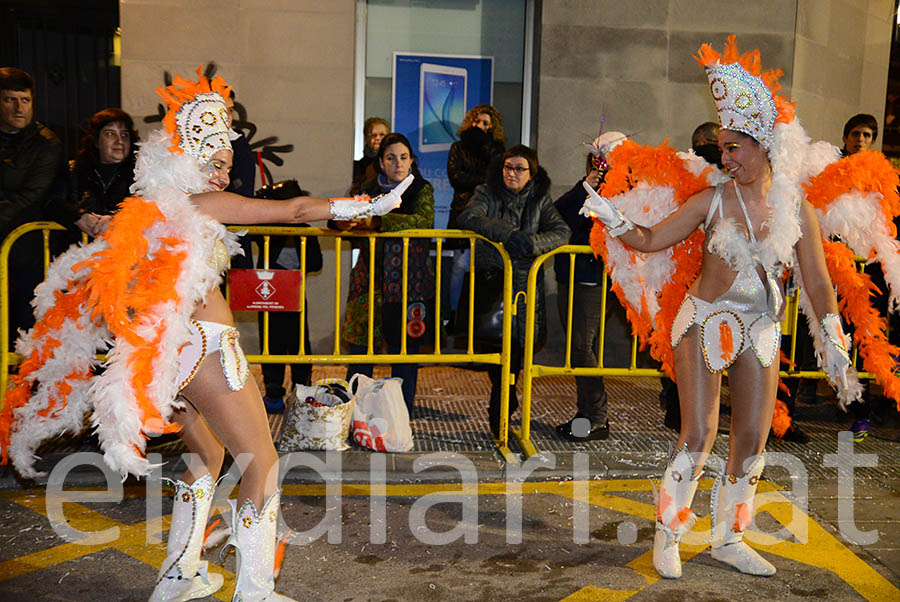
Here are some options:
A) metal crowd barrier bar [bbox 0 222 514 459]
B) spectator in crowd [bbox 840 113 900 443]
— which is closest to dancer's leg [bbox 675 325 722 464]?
metal crowd barrier bar [bbox 0 222 514 459]

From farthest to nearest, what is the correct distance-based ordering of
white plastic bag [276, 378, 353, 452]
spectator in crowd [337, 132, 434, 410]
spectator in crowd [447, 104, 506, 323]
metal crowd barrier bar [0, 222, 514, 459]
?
1. spectator in crowd [447, 104, 506, 323]
2. spectator in crowd [337, 132, 434, 410]
3. metal crowd barrier bar [0, 222, 514, 459]
4. white plastic bag [276, 378, 353, 452]

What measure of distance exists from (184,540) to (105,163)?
2.95 m

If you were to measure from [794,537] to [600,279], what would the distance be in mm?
2418

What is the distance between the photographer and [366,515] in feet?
16.6

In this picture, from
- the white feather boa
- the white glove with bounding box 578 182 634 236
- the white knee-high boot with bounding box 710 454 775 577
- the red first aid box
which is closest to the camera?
the white feather boa

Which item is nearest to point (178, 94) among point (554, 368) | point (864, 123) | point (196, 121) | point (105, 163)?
point (196, 121)

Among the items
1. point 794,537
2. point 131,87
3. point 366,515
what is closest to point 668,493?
point 794,537

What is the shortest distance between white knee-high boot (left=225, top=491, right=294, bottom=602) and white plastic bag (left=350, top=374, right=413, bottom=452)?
236cm

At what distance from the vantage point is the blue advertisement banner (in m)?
9.56

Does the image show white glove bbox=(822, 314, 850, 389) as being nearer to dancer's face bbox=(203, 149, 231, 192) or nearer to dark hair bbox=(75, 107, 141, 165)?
dancer's face bbox=(203, 149, 231, 192)

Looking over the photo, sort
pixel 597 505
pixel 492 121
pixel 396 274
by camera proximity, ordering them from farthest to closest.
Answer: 1. pixel 492 121
2. pixel 396 274
3. pixel 597 505

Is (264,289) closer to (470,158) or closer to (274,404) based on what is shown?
(274,404)

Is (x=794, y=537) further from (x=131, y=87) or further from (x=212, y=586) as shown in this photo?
(x=131, y=87)

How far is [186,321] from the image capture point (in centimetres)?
357
